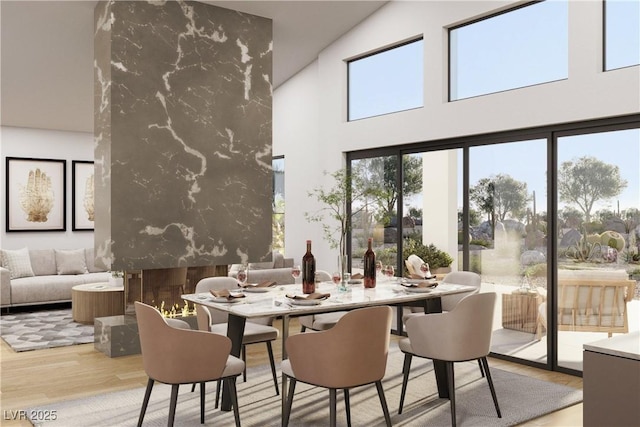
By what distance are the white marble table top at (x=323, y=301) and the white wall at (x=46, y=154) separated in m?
6.12

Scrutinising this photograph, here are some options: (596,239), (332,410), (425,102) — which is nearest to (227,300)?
(332,410)

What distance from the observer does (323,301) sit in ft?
11.8

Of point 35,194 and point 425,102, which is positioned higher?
point 425,102

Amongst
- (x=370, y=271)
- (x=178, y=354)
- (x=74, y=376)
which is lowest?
(x=74, y=376)

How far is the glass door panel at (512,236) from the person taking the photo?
513 centimetres

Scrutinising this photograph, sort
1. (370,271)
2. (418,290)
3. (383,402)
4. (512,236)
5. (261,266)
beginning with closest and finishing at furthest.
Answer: (383,402), (418,290), (370,271), (512,236), (261,266)

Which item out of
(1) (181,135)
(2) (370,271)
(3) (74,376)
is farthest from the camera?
(1) (181,135)

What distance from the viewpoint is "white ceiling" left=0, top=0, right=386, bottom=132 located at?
5.54 metres

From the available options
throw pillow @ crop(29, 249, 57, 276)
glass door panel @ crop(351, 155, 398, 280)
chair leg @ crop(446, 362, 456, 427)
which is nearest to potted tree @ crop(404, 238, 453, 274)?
glass door panel @ crop(351, 155, 398, 280)

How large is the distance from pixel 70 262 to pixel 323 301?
6.38 meters

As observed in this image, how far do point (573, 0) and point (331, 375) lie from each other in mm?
3624

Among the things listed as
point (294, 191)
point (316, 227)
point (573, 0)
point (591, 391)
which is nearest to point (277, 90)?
point (294, 191)

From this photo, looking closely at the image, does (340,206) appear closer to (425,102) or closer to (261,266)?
(261,266)

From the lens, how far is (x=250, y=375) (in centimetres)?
483
